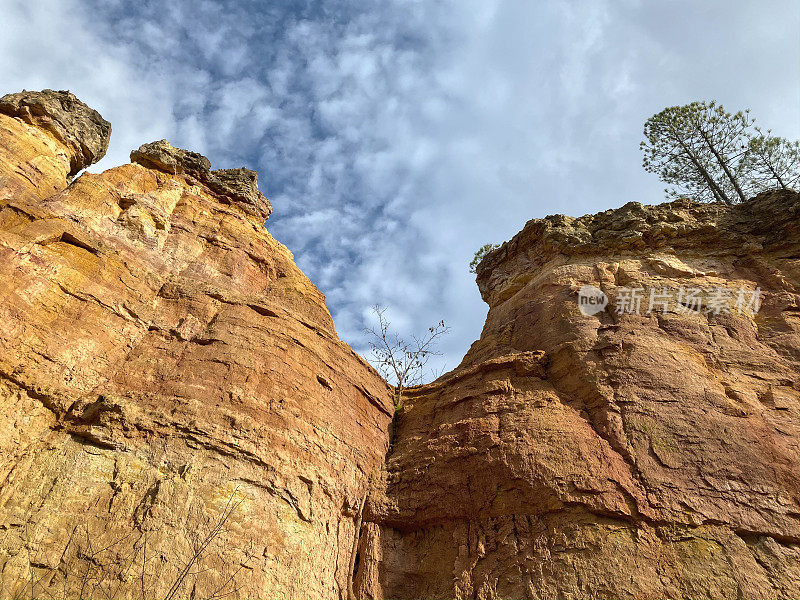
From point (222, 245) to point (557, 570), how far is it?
1238cm

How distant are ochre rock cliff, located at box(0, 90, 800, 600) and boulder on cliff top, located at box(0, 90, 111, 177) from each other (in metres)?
0.08

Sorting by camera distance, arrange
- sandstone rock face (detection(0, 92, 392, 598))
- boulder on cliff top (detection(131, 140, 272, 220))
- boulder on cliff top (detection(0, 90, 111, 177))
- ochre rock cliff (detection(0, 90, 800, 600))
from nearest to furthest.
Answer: sandstone rock face (detection(0, 92, 392, 598))
ochre rock cliff (detection(0, 90, 800, 600))
boulder on cliff top (detection(0, 90, 111, 177))
boulder on cliff top (detection(131, 140, 272, 220))

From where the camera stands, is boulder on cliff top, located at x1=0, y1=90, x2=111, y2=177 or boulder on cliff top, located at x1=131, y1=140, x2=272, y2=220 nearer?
boulder on cliff top, located at x1=0, y1=90, x2=111, y2=177

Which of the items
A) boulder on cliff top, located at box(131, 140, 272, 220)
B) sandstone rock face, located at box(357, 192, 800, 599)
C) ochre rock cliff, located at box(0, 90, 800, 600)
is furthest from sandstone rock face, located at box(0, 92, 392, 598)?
sandstone rock face, located at box(357, 192, 800, 599)

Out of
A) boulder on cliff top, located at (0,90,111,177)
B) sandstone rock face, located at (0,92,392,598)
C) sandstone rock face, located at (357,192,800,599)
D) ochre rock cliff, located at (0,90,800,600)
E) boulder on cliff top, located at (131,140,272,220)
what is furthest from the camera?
boulder on cliff top, located at (131,140,272,220)

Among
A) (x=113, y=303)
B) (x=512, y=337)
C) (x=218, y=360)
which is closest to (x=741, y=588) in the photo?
(x=512, y=337)

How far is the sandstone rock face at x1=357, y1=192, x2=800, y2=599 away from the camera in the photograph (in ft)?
30.9

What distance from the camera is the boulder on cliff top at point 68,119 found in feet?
48.3

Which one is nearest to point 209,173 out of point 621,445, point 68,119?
point 68,119

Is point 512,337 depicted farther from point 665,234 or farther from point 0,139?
point 0,139

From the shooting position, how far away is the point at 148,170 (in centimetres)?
1611

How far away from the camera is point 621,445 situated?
36.6ft

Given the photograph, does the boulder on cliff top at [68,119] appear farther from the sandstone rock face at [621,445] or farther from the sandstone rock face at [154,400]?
the sandstone rock face at [621,445]

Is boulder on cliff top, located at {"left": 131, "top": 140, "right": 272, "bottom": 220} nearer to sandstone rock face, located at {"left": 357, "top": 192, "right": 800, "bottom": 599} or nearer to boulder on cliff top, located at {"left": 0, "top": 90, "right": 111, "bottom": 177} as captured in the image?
boulder on cliff top, located at {"left": 0, "top": 90, "right": 111, "bottom": 177}
